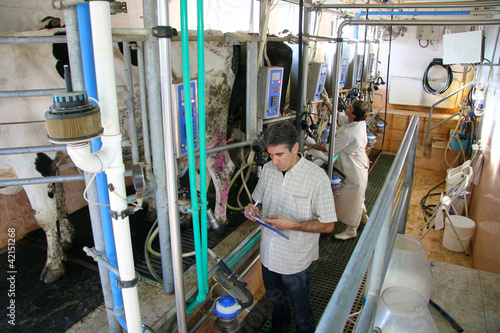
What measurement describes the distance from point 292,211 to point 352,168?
205 cm

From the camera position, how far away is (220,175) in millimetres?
3600

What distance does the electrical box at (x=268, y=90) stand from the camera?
3.58m

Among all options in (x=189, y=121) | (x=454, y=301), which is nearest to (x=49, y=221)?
(x=189, y=121)

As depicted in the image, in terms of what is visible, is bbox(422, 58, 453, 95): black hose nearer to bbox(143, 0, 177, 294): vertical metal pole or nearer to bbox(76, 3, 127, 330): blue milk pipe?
bbox(143, 0, 177, 294): vertical metal pole

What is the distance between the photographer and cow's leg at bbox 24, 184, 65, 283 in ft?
9.09

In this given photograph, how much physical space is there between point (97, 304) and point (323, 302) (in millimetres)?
1933

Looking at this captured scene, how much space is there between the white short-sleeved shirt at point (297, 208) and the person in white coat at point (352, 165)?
70.3 inches

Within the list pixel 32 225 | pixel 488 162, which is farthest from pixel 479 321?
pixel 32 225

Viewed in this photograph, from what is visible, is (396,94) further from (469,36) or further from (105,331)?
(105,331)

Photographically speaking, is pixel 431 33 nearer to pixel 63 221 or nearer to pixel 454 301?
pixel 454 301

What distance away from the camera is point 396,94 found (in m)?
11.9

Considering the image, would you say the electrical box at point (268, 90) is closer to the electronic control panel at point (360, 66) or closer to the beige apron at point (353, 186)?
the beige apron at point (353, 186)

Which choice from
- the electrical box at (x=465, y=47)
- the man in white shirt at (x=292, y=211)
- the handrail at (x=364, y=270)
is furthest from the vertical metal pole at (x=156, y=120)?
the electrical box at (x=465, y=47)

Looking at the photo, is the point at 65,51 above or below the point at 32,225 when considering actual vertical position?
above
